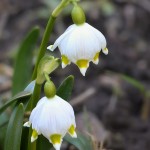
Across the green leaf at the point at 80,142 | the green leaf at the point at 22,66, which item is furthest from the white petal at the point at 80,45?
the green leaf at the point at 22,66

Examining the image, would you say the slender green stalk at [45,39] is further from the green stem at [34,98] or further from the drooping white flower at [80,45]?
the drooping white flower at [80,45]

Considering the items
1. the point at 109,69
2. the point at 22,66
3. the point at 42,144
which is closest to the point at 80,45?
the point at 42,144

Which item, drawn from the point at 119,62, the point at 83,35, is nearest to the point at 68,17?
the point at 119,62

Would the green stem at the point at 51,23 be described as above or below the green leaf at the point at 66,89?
above

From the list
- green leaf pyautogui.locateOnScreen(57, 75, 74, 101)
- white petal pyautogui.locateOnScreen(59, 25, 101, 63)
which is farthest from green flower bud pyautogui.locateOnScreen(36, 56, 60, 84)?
green leaf pyautogui.locateOnScreen(57, 75, 74, 101)

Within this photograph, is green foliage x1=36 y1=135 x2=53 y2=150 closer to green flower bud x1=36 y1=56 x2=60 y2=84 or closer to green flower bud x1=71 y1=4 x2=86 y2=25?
green flower bud x1=36 y1=56 x2=60 y2=84

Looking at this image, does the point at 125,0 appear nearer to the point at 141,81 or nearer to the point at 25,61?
the point at 141,81
